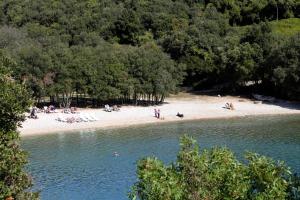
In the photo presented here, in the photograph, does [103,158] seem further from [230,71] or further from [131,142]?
[230,71]

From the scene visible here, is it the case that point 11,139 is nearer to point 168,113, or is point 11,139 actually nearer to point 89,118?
point 89,118

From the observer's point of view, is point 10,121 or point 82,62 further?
point 82,62

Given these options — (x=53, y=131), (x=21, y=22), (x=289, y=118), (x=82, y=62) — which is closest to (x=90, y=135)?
(x=53, y=131)

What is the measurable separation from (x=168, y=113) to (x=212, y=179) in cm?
5762

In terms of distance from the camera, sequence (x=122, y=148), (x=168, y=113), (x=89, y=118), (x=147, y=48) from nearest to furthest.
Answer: (x=122, y=148) < (x=89, y=118) < (x=168, y=113) < (x=147, y=48)

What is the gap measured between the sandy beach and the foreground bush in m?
49.5

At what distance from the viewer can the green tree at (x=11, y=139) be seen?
18.0m

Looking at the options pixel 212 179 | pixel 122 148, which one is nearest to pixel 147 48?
pixel 122 148

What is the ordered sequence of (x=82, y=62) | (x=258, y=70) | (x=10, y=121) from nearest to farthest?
(x=10, y=121) < (x=82, y=62) < (x=258, y=70)

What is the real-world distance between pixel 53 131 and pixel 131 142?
11.0 meters

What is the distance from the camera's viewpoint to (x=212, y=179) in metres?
14.8

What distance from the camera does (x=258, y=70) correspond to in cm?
8269

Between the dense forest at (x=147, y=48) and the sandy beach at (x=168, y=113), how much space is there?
2809 millimetres

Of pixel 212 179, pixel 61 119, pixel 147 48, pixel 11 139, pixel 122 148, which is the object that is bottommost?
pixel 122 148
